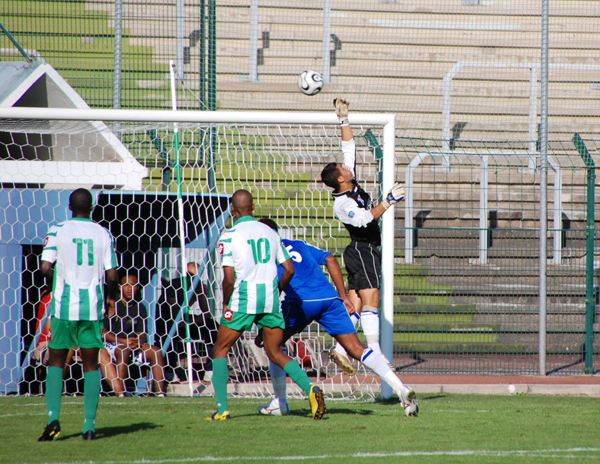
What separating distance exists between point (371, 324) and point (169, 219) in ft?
10.7

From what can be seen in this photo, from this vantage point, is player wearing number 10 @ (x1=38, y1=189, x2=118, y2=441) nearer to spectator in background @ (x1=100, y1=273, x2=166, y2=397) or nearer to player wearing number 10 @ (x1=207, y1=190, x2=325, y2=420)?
player wearing number 10 @ (x1=207, y1=190, x2=325, y2=420)

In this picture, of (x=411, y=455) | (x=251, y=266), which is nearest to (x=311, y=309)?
(x=251, y=266)

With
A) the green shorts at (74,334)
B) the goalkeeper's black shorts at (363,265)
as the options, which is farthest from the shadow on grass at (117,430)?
the goalkeeper's black shorts at (363,265)

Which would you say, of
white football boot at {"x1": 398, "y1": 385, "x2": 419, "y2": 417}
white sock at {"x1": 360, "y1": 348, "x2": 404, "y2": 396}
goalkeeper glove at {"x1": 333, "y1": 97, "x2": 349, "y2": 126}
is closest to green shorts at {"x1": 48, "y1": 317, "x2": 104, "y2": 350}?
white sock at {"x1": 360, "y1": 348, "x2": 404, "y2": 396}

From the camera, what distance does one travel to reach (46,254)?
4367 millimetres

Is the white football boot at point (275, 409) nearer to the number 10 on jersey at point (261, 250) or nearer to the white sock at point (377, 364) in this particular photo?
the white sock at point (377, 364)

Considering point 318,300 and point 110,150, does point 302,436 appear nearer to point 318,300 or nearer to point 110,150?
point 318,300

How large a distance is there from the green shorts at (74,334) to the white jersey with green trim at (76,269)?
53 millimetres

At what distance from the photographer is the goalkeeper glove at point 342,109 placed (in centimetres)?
584

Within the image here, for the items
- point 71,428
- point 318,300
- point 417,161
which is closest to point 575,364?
point 417,161

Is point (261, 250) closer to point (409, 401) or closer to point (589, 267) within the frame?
point (409, 401)

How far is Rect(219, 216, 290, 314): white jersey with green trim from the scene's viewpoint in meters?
4.82

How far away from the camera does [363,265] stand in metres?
5.95

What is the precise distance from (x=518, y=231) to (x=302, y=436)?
5.09 meters
